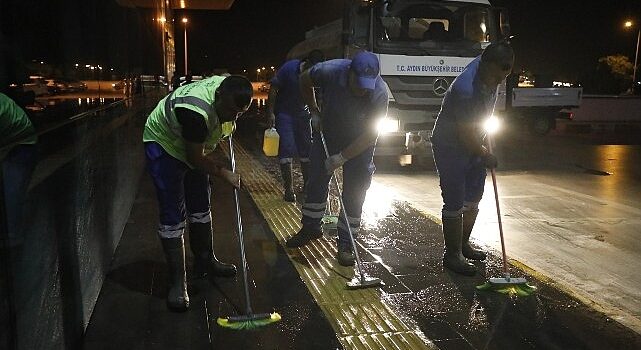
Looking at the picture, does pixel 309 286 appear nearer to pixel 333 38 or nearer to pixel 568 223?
pixel 568 223

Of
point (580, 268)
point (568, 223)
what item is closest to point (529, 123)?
point (568, 223)

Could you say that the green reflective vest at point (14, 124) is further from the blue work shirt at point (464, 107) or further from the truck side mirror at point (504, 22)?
the truck side mirror at point (504, 22)

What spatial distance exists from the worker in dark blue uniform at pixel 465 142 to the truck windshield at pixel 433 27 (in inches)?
204

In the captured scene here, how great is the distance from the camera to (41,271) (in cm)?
252

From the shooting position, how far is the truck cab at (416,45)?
9492 mm

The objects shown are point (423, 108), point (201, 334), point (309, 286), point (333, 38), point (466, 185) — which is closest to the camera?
point (201, 334)

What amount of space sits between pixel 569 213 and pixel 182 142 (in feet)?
16.9

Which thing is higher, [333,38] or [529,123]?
[333,38]

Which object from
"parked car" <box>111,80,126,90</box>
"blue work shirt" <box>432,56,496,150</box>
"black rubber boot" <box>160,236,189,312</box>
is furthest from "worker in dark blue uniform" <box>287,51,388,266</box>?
"parked car" <box>111,80,126,90</box>

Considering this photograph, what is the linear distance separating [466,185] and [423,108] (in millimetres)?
5352

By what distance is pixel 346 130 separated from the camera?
15.4 ft

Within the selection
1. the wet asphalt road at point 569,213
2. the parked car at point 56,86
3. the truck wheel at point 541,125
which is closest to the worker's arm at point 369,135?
the wet asphalt road at point 569,213

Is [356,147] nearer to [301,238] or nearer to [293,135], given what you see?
[301,238]

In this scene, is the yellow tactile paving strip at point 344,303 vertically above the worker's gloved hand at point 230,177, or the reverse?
the worker's gloved hand at point 230,177
